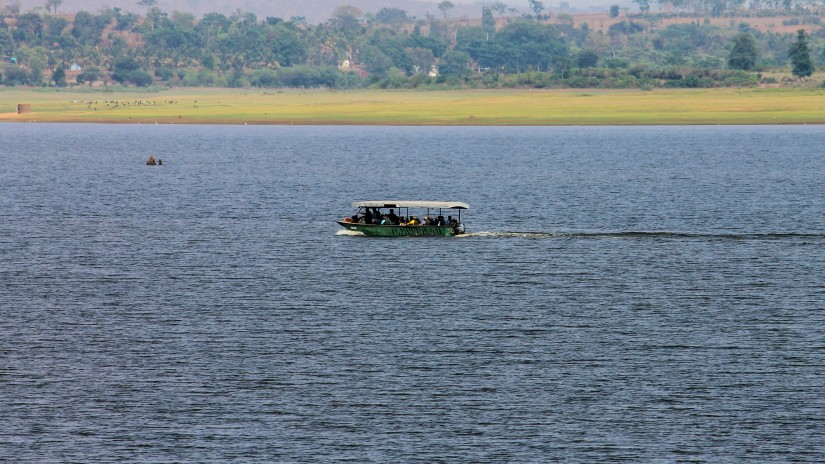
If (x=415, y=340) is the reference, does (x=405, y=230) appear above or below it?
below

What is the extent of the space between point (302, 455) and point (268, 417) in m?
5.11

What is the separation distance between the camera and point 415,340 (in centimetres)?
7044

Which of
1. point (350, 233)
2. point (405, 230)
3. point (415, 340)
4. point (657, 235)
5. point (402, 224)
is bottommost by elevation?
point (657, 235)

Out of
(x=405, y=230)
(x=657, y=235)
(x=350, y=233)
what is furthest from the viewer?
(x=350, y=233)

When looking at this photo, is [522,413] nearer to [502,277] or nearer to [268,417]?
[268,417]

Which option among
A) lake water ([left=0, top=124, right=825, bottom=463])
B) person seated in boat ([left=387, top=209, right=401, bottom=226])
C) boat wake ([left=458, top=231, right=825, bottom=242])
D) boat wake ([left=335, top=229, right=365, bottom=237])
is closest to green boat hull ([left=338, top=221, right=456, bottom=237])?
person seated in boat ([left=387, top=209, right=401, bottom=226])

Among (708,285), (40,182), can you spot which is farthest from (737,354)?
(40,182)

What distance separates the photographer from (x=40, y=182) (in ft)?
599

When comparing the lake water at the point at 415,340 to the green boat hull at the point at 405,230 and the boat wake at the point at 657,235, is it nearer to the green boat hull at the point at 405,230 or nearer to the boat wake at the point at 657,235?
the boat wake at the point at 657,235

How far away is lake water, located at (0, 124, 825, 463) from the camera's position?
176ft

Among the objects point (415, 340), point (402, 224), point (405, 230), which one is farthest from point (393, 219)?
point (415, 340)

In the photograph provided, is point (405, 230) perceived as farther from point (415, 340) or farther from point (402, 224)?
point (415, 340)

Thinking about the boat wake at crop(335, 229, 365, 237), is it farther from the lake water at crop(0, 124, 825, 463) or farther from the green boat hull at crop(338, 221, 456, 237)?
the lake water at crop(0, 124, 825, 463)

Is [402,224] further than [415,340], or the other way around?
[402,224]
